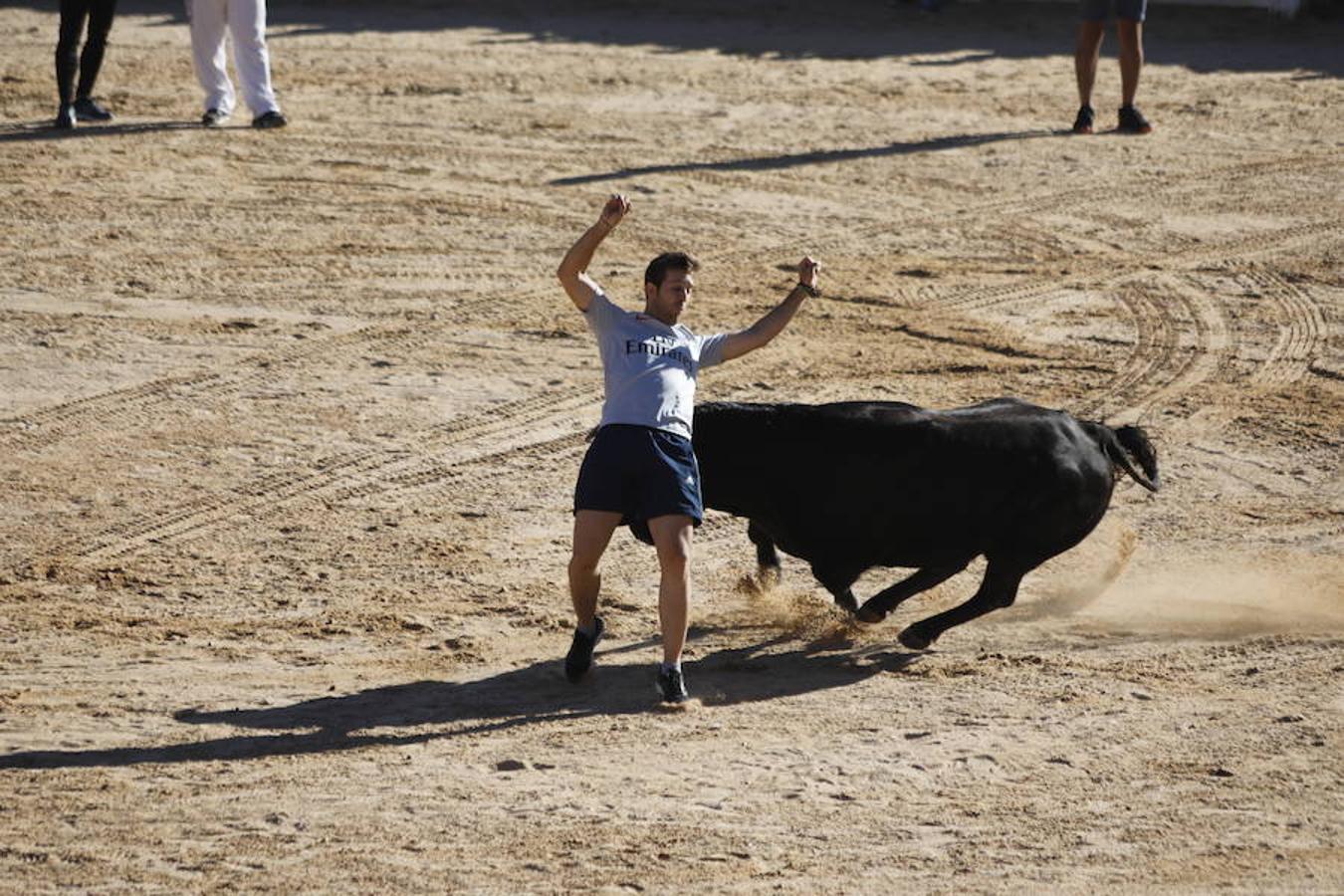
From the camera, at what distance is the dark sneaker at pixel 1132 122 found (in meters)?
16.6

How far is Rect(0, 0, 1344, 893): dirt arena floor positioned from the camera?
24.0 feet

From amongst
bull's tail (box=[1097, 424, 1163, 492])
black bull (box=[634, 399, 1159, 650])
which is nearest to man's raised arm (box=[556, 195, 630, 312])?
black bull (box=[634, 399, 1159, 650])

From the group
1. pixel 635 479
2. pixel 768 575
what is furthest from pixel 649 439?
pixel 768 575

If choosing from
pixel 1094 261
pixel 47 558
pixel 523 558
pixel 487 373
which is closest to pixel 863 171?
pixel 1094 261

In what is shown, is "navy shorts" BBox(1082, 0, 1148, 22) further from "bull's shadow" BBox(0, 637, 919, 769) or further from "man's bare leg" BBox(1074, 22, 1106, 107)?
"bull's shadow" BBox(0, 637, 919, 769)

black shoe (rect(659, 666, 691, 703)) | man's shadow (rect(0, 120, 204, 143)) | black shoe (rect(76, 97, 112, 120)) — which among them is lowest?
black shoe (rect(659, 666, 691, 703))

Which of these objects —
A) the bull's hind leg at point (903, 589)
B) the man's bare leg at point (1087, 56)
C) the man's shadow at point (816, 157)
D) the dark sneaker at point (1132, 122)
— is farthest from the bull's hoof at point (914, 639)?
the dark sneaker at point (1132, 122)

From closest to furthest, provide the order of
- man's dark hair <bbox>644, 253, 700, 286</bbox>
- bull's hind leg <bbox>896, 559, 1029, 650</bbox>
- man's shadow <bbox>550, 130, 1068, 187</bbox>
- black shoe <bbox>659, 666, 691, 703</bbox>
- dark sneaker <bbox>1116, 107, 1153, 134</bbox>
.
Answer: black shoe <bbox>659, 666, 691, 703</bbox> < man's dark hair <bbox>644, 253, 700, 286</bbox> < bull's hind leg <bbox>896, 559, 1029, 650</bbox> < man's shadow <bbox>550, 130, 1068, 187</bbox> < dark sneaker <bbox>1116, 107, 1153, 134</bbox>

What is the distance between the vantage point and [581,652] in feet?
27.6

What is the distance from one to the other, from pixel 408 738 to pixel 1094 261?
760 cm

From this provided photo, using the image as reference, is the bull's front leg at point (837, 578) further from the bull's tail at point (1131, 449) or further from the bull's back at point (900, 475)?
the bull's tail at point (1131, 449)

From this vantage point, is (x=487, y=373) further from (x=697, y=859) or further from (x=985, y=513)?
(x=697, y=859)

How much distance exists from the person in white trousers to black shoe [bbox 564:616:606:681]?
338 inches

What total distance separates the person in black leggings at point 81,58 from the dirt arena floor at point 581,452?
264mm
